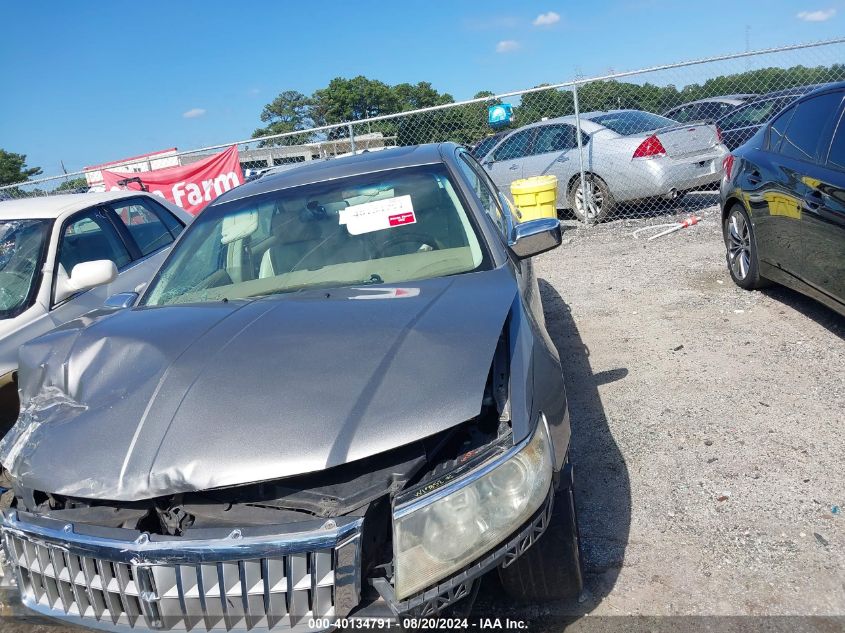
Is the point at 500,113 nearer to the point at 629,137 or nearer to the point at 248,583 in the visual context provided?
the point at 629,137

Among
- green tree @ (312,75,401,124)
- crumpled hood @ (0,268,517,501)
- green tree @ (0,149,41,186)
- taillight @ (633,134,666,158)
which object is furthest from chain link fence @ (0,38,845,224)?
green tree @ (312,75,401,124)

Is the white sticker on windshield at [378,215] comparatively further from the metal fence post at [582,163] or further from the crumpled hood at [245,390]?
the metal fence post at [582,163]

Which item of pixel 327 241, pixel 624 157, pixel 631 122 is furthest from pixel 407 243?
pixel 631 122

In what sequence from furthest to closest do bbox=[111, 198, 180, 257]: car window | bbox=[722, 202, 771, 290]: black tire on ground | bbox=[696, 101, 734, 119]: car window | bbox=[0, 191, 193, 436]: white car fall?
bbox=[696, 101, 734, 119]: car window < bbox=[722, 202, 771, 290]: black tire on ground < bbox=[111, 198, 180, 257]: car window < bbox=[0, 191, 193, 436]: white car

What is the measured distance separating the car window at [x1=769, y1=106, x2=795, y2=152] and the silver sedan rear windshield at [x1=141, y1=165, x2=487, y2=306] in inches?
124

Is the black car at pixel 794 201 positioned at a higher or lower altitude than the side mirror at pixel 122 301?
lower

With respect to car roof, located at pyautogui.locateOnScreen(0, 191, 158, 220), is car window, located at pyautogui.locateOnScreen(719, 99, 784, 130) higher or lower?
lower

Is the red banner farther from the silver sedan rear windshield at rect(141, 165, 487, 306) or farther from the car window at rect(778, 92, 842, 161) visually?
the car window at rect(778, 92, 842, 161)

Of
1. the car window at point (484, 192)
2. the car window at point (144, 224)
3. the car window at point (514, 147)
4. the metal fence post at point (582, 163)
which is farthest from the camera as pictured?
the car window at point (514, 147)

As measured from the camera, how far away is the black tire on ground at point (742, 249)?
215 inches

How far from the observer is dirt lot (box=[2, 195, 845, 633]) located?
93.4 inches

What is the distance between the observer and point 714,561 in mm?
2527

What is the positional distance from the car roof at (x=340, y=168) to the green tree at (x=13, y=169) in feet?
146

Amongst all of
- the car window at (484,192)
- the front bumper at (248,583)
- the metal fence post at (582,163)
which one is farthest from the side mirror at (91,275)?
the metal fence post at (582,163)
